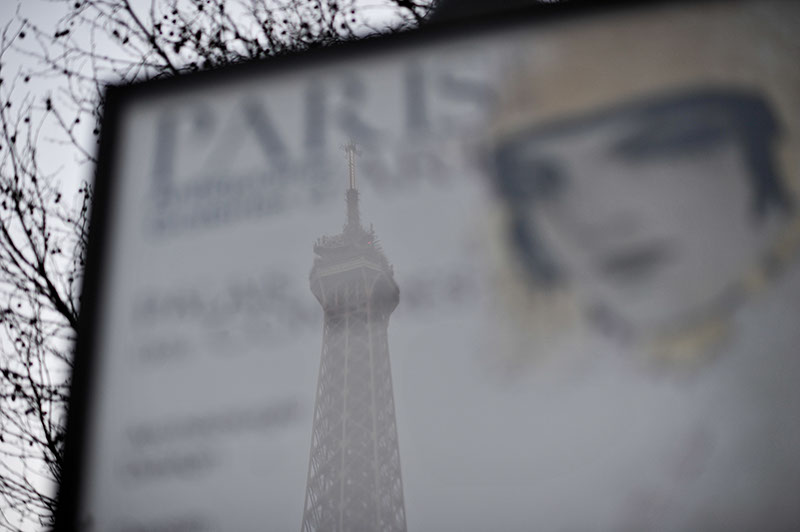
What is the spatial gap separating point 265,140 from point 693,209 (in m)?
1.95

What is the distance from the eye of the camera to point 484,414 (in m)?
3.33

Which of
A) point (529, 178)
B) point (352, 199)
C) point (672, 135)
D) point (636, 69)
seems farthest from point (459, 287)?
point (636, 69)

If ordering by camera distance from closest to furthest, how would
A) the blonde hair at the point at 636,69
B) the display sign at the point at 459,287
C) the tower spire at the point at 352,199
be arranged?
the display sign at the point at 459,287 → the blonde hair at the point at 636,69 → the tower spire at the point at 352,199

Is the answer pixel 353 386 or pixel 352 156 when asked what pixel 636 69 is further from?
pixel 353 386

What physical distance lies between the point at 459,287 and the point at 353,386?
807mm

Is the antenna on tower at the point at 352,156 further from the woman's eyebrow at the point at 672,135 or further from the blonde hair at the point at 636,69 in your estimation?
the woman's eyebrow at the point at 672,135

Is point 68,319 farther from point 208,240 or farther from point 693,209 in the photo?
point 693,209

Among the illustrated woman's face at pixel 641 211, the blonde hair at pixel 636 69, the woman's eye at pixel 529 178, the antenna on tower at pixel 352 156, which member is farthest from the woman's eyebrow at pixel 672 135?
the antenna on tower at pixel 352 156

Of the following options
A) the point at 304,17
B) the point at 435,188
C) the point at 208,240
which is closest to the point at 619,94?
the point at 435,188

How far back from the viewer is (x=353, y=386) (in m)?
4.01

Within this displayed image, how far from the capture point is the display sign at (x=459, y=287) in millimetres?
3156

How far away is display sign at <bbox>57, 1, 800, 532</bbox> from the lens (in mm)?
3156

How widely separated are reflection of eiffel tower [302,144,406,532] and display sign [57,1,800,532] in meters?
0.02

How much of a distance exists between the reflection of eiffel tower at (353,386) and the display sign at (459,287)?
15 mm
